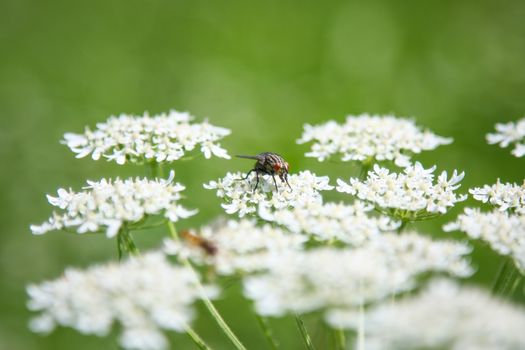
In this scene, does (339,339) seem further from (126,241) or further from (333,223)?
(126,241)

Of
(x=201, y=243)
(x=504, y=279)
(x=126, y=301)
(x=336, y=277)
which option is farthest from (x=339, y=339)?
(x=504, y=279)

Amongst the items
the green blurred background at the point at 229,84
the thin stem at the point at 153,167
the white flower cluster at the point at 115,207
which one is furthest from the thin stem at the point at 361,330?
the green blurred background at the point at 229,84

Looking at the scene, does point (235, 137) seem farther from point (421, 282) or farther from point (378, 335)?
point (378, 335)

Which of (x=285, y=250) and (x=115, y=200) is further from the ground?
(x=115, y=200)

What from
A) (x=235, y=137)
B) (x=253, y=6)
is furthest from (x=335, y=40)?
(x=235, y=137)

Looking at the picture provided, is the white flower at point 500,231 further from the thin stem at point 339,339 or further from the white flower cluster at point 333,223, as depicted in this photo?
the thin stem at point 339,339

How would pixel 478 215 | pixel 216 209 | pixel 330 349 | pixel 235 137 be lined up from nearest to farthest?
1. pixel 330 349
2. pixel 478 215
3. pixel 216 209
4. pixel 235 137

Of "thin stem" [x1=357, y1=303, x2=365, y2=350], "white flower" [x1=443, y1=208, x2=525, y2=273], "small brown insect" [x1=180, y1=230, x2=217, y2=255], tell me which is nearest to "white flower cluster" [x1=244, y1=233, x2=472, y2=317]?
"thin stem" [x1=357, y1=303, x2=365, y2=350]
